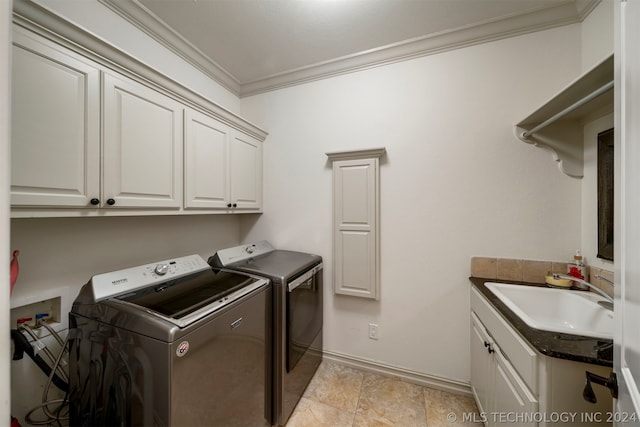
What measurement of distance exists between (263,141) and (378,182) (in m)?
1.20

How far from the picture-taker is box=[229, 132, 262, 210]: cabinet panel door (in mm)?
1903

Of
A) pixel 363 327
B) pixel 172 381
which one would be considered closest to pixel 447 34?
pixel 363 327

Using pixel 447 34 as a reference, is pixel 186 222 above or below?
below

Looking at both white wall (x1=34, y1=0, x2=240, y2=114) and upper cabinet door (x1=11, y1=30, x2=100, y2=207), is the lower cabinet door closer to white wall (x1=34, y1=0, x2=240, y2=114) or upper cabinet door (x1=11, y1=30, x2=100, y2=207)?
upper cabinet door (x1=11, y1=30, x2=100, y2=207)

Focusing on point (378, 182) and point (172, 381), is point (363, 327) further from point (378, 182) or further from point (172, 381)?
point (172, 381)

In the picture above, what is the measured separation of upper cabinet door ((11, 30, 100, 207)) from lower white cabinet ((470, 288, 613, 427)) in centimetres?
200

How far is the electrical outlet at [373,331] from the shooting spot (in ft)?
6.39

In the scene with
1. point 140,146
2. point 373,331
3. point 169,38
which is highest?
point 169,38

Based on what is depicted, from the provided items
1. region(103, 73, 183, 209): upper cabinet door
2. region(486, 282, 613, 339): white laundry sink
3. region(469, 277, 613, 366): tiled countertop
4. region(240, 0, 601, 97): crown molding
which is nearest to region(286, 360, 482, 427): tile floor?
region(486, 282, 613, 339): white laundry sink

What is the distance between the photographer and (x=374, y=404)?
165 centimetres

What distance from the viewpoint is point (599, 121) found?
4.45 feet

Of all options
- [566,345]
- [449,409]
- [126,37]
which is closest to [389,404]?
[449,409]

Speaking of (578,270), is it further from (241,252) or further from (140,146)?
(140,146)

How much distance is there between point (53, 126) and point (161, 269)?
81 cm
